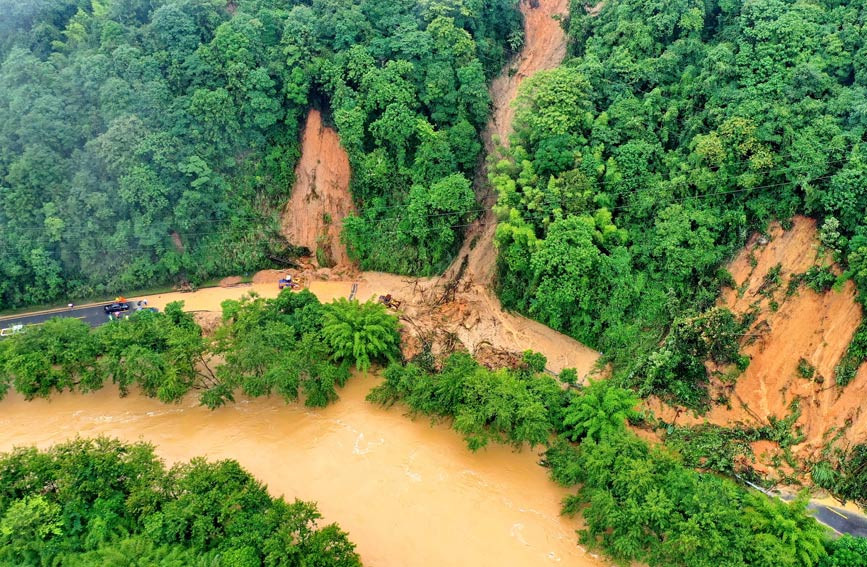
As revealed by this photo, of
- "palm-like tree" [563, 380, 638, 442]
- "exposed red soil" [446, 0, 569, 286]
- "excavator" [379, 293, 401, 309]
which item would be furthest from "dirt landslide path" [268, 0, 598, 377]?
"palm-like tree" [563, 380, 638, 442]

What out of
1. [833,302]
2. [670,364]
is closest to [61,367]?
[670,364]

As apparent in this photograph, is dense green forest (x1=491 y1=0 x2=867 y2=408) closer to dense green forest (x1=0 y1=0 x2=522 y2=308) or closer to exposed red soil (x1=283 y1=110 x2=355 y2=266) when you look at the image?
dense green forest (x1=0 y1=0 x2=522 y2=308)

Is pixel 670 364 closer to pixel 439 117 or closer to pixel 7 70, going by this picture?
pixel 439 117

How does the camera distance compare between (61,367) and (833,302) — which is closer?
(833,302)

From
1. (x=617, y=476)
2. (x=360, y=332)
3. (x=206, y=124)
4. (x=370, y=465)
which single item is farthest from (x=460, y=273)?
(x=206, y=124)

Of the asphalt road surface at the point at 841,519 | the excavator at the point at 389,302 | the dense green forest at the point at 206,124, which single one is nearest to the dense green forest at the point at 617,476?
the asphalt road surface at the point at 841,519

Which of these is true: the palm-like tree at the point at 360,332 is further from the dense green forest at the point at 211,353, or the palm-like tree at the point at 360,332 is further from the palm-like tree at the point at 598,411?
the palm-like tree at the point at 598,411
